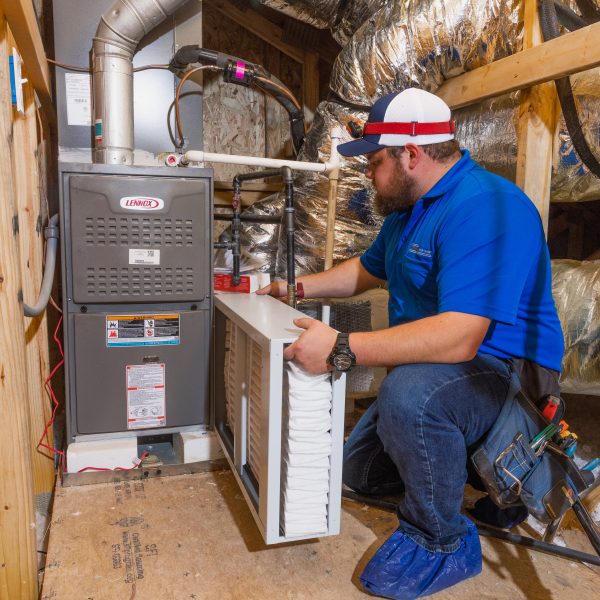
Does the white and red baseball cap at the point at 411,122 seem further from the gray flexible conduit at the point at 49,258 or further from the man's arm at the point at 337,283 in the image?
the gray flexible conduit at the point at 49,258

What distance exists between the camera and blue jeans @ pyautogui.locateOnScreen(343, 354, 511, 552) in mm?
1186

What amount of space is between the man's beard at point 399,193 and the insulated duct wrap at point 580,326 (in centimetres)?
75

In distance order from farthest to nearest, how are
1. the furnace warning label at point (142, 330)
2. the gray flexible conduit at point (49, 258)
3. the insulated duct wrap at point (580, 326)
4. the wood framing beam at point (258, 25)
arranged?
the wood framing beam at point (258, 25) → the insulated duct wrap at point (580, 326) → the furnace warning label at point (142, 330) → the gray flexible conduit at point (49, 258)

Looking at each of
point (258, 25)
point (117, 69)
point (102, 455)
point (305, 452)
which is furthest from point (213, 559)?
point (258, 25)

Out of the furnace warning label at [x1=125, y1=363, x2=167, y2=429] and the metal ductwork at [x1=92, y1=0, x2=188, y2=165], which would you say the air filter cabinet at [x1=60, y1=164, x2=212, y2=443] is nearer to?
the furnace warning label at [x1=125, y1=363, x2=167, y2=429]

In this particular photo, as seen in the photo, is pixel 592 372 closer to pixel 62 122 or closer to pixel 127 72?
pixel 127 72

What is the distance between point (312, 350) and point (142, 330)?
756mm

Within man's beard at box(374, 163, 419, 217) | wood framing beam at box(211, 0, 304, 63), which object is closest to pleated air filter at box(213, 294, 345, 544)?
man's beard at box(374, 163, 419, 217)

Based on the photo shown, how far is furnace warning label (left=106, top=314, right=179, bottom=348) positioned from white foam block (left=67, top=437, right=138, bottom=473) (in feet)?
1.03

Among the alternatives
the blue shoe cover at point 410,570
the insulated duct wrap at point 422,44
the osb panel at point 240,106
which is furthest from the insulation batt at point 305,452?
the osb panel at point 240,106

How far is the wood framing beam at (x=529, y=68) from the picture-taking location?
145cm

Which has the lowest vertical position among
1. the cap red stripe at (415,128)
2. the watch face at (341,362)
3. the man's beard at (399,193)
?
the watch face at (341,362)

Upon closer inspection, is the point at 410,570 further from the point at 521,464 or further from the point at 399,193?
the point at 399,193

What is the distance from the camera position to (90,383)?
1647mm
